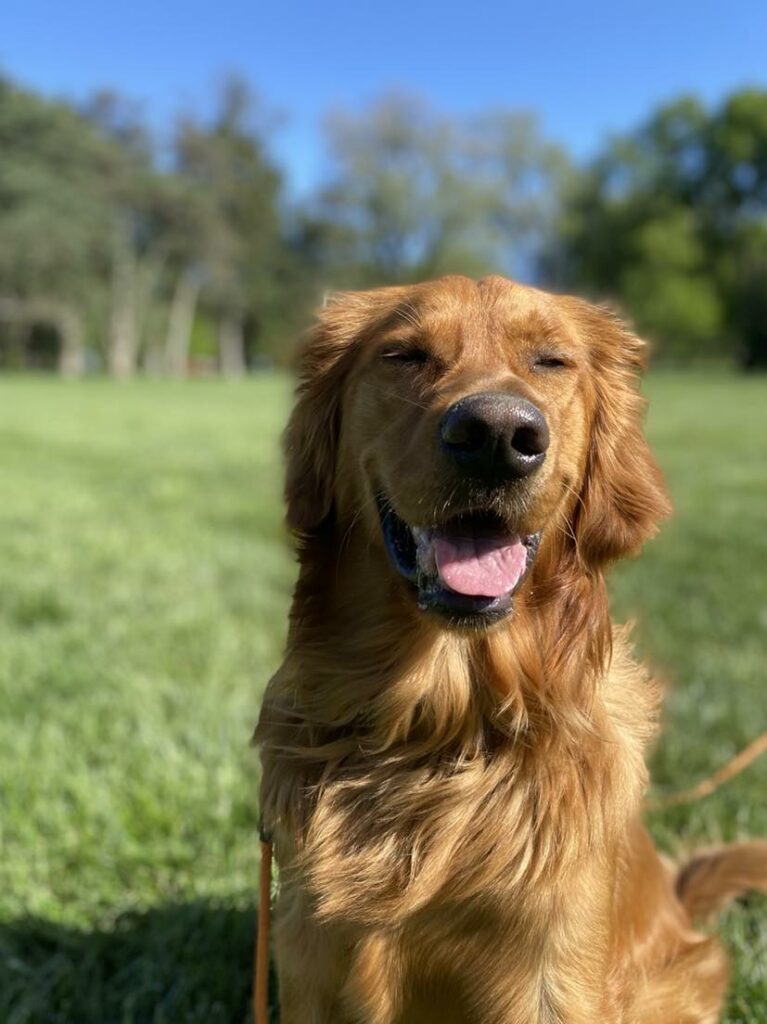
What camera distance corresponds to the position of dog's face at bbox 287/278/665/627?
1868 mm

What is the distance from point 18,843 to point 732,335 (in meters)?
56.2

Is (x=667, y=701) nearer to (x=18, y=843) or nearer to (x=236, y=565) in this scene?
(x=18, y=843)

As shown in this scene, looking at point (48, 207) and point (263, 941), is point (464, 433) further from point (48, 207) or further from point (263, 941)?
point (48, 207)

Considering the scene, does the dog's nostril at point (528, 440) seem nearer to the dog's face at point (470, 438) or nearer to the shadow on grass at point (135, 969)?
the dog's face at point (470, 438)

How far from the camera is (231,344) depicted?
211 feet

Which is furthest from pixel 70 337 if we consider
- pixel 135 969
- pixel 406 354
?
pixel 406 354

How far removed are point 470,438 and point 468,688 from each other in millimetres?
620

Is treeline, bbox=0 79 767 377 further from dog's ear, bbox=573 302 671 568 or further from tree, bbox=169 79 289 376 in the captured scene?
dog's ear, bbox=573 302 671 568

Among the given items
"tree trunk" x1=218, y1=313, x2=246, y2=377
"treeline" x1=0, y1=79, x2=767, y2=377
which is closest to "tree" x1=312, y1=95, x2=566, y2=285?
"treeline" x1=0, y1=79, x2=767, y2=377

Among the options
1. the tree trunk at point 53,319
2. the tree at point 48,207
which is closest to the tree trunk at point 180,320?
the tree trunk at point 53,319

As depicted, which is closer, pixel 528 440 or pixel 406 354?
pixel 528 440

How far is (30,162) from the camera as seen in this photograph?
44062 millimetres

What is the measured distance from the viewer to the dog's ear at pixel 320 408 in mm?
2271

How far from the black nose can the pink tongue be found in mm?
181
